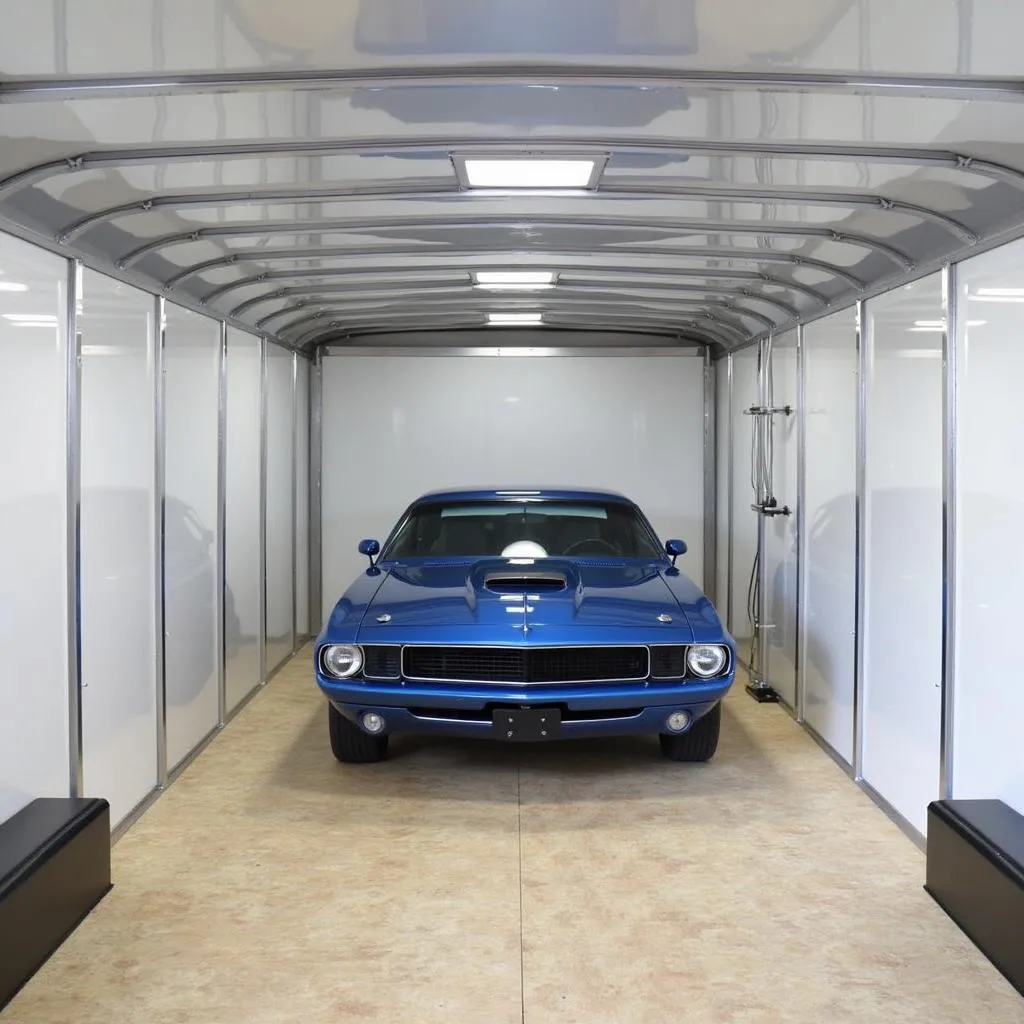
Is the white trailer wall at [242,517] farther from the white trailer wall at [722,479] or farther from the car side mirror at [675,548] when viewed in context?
the white trailer wall at [722,479]

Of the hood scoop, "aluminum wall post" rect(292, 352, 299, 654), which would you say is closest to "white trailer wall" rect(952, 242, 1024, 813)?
the hood scoop

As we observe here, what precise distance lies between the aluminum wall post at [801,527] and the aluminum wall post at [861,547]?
3.26 ft

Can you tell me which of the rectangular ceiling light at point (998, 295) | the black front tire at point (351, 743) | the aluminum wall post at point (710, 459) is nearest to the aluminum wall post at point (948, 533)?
the rectangular ceiling light at point (998, 295)

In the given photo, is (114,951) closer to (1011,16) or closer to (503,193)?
(503,193)

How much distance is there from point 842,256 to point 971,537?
62.5 inches

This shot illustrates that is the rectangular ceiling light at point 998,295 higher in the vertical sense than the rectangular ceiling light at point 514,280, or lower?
lower

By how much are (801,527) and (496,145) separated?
3.67 m

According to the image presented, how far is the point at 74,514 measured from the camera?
13.1ft

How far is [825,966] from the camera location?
3.34 meters

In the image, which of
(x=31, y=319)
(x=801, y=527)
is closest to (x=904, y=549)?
(x=801, y=527)

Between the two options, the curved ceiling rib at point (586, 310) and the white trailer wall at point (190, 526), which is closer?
the white trailer wall at point (190, 526)

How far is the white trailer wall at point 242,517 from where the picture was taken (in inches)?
252

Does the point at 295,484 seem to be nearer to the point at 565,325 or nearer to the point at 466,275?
the point at 565,325

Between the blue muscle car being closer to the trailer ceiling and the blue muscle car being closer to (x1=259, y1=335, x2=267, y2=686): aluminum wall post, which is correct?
the trailer ceiling
